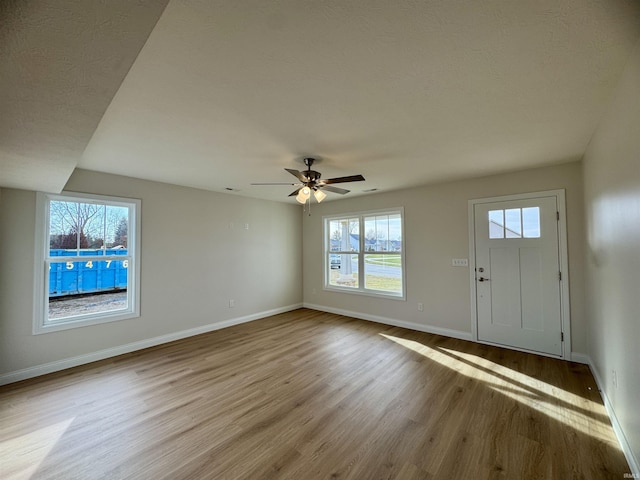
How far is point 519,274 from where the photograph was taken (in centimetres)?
366

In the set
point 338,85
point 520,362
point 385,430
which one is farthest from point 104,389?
point 520,362

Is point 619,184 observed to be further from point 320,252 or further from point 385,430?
point 320,252

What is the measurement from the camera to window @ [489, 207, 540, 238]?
3.58 meters

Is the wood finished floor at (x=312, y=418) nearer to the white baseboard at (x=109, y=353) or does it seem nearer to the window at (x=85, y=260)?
the white baseboard at (x=109, y=353)

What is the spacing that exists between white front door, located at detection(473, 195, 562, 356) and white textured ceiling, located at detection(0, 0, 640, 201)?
0.87 metres

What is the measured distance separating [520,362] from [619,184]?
2.44 meters

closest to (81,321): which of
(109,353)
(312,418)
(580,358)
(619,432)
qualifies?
(109,353)

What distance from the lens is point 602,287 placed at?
239cm

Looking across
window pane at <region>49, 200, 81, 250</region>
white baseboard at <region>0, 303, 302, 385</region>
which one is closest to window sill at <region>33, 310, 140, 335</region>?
white baseboard at <region>0, 303, 302, 385</region>

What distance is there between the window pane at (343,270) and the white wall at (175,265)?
0.87 m

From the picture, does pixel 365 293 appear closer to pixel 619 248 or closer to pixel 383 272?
pixel 383 272

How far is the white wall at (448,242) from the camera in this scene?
3.31 metres

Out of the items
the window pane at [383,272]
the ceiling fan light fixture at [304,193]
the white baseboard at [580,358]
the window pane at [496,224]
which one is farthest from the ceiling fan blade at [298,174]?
the white baseboard at [580,358]

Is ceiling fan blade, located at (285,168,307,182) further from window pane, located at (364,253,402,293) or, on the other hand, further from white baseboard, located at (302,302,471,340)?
white baseboard, located at (302,302,471,340)
